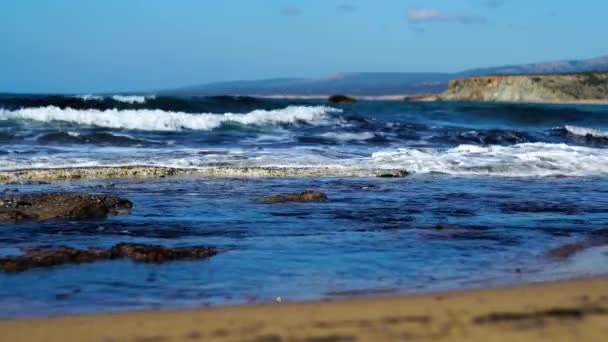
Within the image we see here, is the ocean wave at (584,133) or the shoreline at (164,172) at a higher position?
the shoreline at (164,172)

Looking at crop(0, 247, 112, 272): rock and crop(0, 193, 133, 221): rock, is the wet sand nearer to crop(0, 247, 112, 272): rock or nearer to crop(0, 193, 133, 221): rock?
crop(0, 247, 112, 272): rock

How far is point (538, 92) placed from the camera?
84688mm

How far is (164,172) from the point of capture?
11.8 metres

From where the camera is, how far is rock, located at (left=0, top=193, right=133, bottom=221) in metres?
7.40

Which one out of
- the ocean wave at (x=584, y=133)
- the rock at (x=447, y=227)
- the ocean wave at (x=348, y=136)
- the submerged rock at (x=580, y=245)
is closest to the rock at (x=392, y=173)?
the rock at (x=447, y=227)

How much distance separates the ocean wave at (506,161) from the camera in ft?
42.5

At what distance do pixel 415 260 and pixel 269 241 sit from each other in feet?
3.96

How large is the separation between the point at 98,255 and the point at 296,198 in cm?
339

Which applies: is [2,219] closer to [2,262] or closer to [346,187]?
[2,262]

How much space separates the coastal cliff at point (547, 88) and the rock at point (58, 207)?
260ft

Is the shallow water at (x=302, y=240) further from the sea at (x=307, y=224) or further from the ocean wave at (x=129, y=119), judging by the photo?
the ocean wave at (x=129, y=119)

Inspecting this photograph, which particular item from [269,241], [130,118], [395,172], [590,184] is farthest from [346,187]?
[130,118]

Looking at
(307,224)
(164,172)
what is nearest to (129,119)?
(164,172)

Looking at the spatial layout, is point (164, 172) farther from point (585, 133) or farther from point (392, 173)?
point (585, 133)
